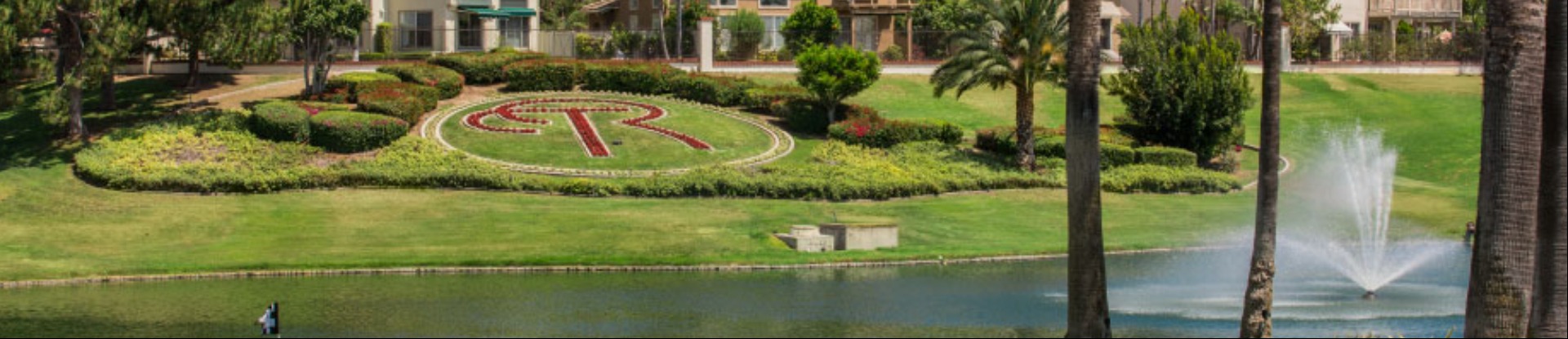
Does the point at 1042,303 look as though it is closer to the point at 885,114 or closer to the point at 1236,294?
the point at 1236,294

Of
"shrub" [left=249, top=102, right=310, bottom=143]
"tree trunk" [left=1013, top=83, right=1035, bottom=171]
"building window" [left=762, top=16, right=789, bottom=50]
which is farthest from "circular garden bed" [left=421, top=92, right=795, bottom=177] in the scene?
"building window" [left=762, top=16, right=789, bottom=50]

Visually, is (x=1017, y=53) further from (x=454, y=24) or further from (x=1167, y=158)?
(x=454, y=24)

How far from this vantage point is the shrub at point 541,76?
68875 millimetres

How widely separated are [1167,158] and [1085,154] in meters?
34.5

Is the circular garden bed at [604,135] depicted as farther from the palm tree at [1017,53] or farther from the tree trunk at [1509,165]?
the tree trunk at [1509,165]

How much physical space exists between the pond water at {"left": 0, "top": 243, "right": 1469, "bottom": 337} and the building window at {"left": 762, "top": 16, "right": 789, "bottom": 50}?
4731 centimetres

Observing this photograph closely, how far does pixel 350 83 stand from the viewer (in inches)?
2502

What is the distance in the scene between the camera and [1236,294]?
37.5 m

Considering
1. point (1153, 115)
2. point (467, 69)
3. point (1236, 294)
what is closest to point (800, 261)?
point (1236, 294)

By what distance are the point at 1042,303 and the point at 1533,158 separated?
13115 millimetres

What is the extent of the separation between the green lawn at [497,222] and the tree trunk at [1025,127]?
2826mm

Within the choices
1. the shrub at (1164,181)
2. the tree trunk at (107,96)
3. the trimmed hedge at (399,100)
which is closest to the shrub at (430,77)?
the trimmed hedge at (399,100)

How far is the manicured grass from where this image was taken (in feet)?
190

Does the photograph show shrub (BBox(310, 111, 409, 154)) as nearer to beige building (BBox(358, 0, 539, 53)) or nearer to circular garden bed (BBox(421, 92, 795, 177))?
circular garden bed (BBox(421, 92, 795, 177))
